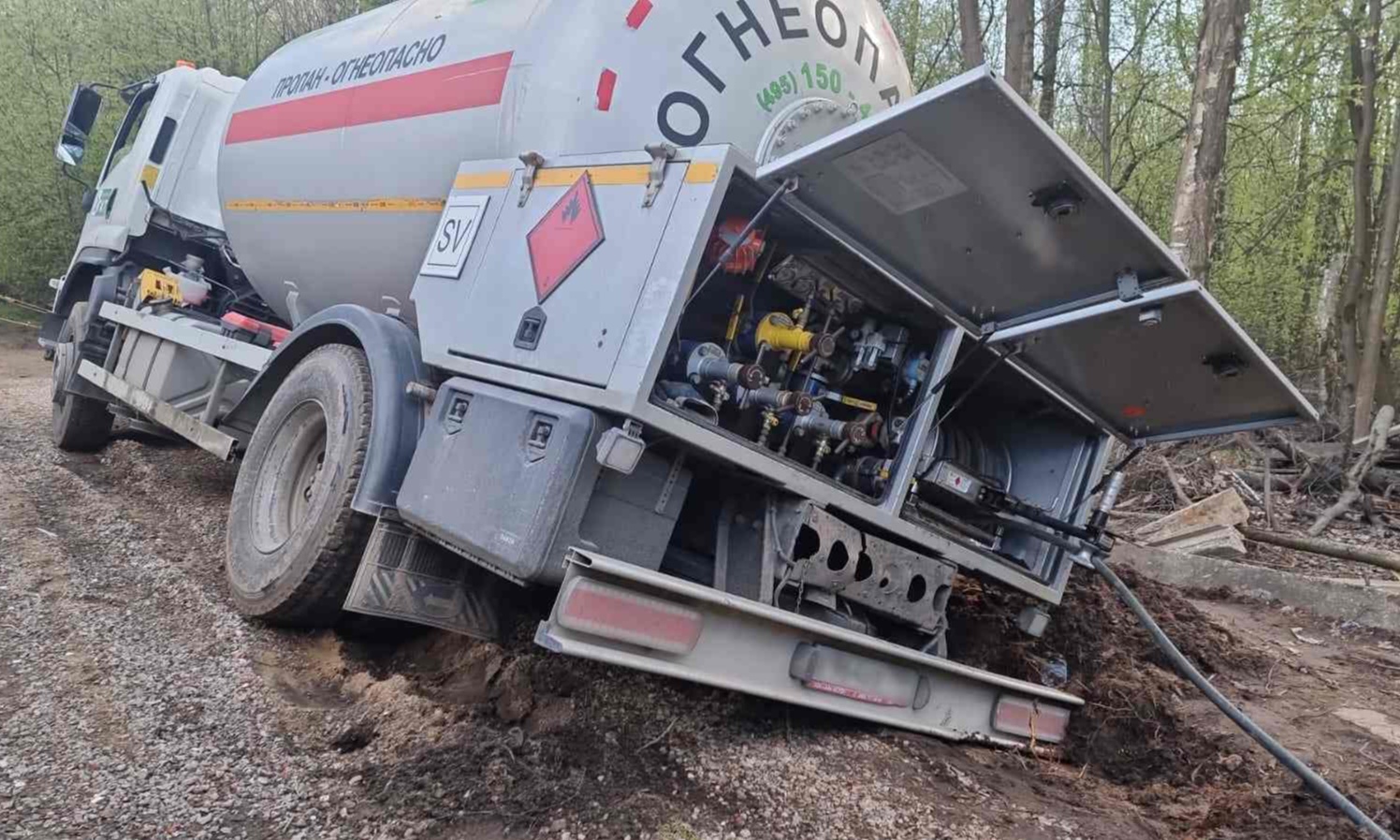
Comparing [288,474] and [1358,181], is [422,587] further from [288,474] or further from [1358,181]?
[1358,181]

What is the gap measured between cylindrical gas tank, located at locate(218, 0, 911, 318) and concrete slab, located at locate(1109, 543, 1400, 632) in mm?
3081

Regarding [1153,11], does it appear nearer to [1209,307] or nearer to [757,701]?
[1209,307]

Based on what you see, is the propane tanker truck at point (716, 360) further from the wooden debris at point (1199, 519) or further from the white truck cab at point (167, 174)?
the wooden debris at point (1199, 519)

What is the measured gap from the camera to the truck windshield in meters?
7.29

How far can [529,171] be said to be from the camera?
3.32 metres

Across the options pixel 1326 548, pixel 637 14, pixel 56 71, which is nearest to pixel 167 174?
pixel 637 14

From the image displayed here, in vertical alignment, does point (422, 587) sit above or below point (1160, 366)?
below

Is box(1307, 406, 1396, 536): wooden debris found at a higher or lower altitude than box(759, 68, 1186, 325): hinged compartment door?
higher

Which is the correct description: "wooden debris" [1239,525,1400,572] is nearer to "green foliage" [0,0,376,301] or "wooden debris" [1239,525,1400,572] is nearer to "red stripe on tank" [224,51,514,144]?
"red stripe on tank" [224,51,514,144]

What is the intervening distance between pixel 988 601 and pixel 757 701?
159cm

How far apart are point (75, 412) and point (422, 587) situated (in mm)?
5058

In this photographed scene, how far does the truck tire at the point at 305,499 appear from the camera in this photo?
3.52 m

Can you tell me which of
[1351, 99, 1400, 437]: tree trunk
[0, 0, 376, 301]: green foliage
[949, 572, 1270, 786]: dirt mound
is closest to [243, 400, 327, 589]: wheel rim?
[949, 572, 1270, 786]: dirt mound

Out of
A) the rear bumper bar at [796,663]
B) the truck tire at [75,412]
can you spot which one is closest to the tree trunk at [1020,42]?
the rear bumper bar at [796,663]
